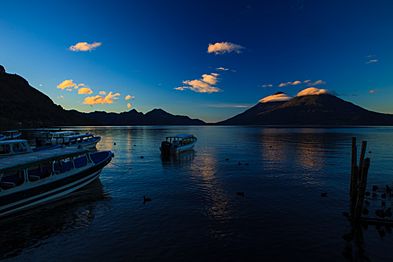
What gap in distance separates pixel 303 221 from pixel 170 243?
11327 millimetres

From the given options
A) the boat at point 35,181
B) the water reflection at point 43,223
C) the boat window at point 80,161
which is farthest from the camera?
the boat window at point 80,161

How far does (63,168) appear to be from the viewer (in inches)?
1027

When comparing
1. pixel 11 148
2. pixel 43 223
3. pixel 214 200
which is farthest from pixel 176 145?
pixel 43 223

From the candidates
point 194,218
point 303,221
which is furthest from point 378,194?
point 194,218

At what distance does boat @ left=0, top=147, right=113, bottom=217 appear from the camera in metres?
18.6

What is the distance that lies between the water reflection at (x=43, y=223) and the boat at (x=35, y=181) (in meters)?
0.97

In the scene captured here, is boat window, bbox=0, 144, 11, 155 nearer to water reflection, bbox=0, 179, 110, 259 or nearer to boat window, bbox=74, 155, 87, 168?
boat window, bbox=74, 155, 87, 168

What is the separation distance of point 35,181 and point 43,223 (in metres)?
4.42

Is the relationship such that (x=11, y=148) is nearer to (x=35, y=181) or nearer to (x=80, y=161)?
(x=80, y=161)

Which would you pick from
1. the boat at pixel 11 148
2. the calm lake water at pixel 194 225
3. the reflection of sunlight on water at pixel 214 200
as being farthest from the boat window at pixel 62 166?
the reflection of sunlight on water at pixel 214 200

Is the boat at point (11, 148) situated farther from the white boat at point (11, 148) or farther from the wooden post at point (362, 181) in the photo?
the wooden post at point (362, 181)

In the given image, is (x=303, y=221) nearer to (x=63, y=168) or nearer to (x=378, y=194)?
(x=378, y=194)

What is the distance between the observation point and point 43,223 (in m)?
18.4

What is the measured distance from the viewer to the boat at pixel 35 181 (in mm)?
18594
